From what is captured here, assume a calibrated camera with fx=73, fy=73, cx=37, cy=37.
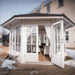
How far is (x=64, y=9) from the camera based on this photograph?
11.6 metres

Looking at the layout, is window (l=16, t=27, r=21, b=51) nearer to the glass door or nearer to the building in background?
the glass door

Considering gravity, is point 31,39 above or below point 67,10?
below

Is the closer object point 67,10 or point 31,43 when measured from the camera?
point 31,43

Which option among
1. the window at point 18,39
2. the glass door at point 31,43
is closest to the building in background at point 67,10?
the glass door at point 31,43

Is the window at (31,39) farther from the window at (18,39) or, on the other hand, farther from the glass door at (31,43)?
the window at (18,39)

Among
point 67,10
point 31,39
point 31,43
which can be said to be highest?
point 67,10

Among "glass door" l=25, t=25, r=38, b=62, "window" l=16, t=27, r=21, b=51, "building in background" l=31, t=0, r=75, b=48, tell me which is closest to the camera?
"glass door" l=25, t=25, r=38, b=62

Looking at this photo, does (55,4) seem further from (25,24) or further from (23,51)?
(23,51)

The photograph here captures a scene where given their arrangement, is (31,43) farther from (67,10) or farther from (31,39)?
(67,10)

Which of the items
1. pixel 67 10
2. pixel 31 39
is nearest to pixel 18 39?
pixel 31 39

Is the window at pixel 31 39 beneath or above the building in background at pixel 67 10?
beneath

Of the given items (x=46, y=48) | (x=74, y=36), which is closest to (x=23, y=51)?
(x=46, y=48)

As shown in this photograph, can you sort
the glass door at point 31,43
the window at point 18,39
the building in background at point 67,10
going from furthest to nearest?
the building in background at point 67,10
the window at point 18,39
the glass door at point 31,43

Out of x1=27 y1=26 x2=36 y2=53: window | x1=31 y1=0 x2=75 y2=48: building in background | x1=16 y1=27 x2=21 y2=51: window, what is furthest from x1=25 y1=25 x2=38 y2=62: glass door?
x1=31 y1=0 x2=75 y2=48: building in background
